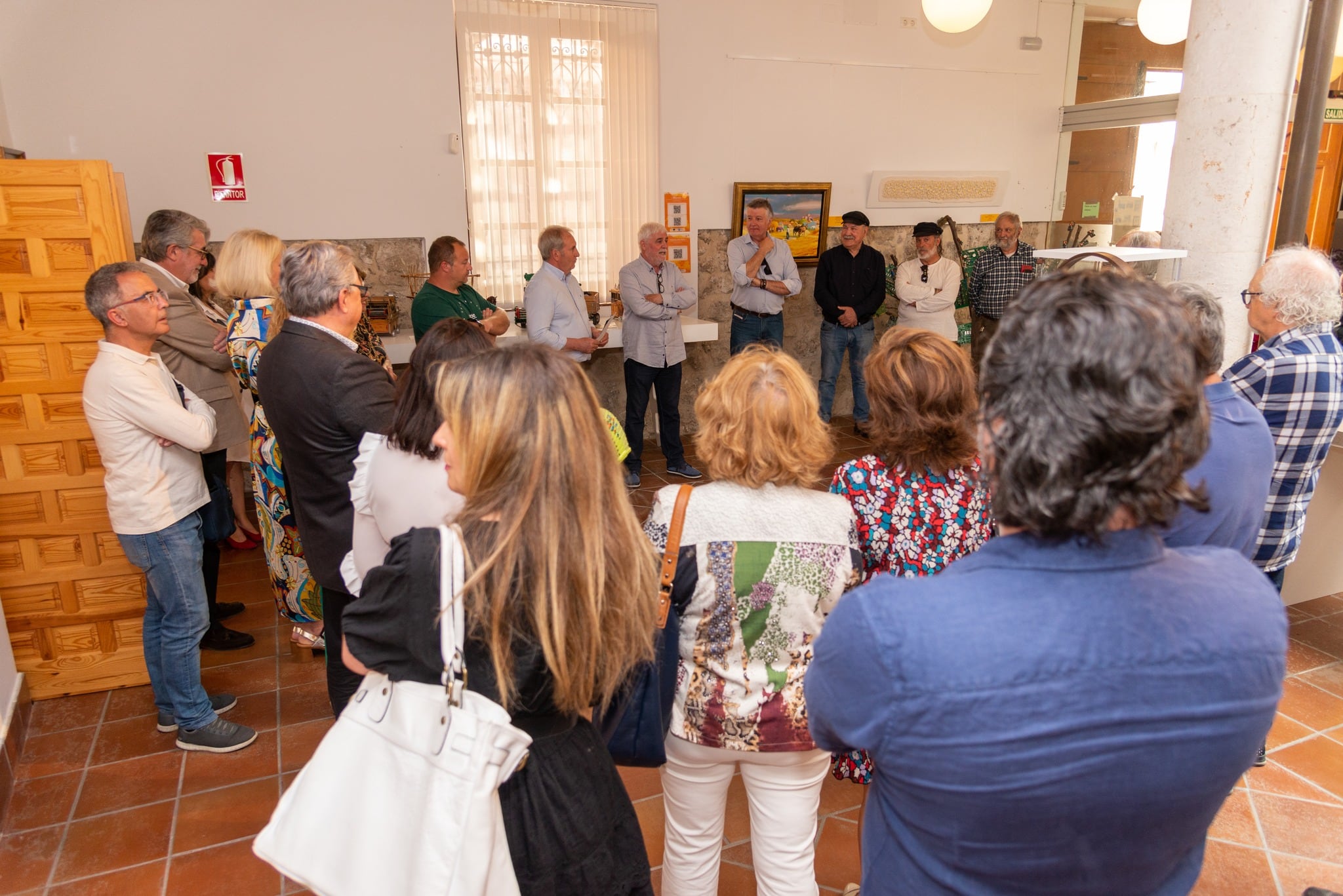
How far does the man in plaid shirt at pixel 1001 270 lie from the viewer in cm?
705

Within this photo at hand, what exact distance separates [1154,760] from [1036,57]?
844cm

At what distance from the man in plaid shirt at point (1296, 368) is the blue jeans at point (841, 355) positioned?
4.37m

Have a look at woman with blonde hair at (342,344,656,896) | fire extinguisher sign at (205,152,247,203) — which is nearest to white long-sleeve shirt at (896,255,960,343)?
fire extinguisher sign at (205,152,247,203)

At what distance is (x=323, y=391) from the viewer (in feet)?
8.02

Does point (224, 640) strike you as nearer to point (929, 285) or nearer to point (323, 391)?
point (323, 391)

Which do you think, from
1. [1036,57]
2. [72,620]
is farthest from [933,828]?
[1036,57]

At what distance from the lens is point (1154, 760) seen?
923 millimetres

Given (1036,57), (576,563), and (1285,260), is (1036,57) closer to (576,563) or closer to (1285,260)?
(1285,260)

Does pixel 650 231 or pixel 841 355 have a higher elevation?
pixel 650 231

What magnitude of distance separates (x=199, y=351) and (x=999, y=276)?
5932 millimetres

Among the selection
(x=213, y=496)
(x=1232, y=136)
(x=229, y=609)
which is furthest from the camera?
(x=229, y=609)

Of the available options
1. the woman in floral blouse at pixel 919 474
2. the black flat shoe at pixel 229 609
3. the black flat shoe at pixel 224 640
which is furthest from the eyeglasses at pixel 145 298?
the woman in floral blouse at pixel 919 474

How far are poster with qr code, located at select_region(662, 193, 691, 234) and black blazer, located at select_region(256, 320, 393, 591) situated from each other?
4.68m

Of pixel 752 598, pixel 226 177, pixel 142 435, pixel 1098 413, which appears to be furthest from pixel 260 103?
pixel 1098 413
